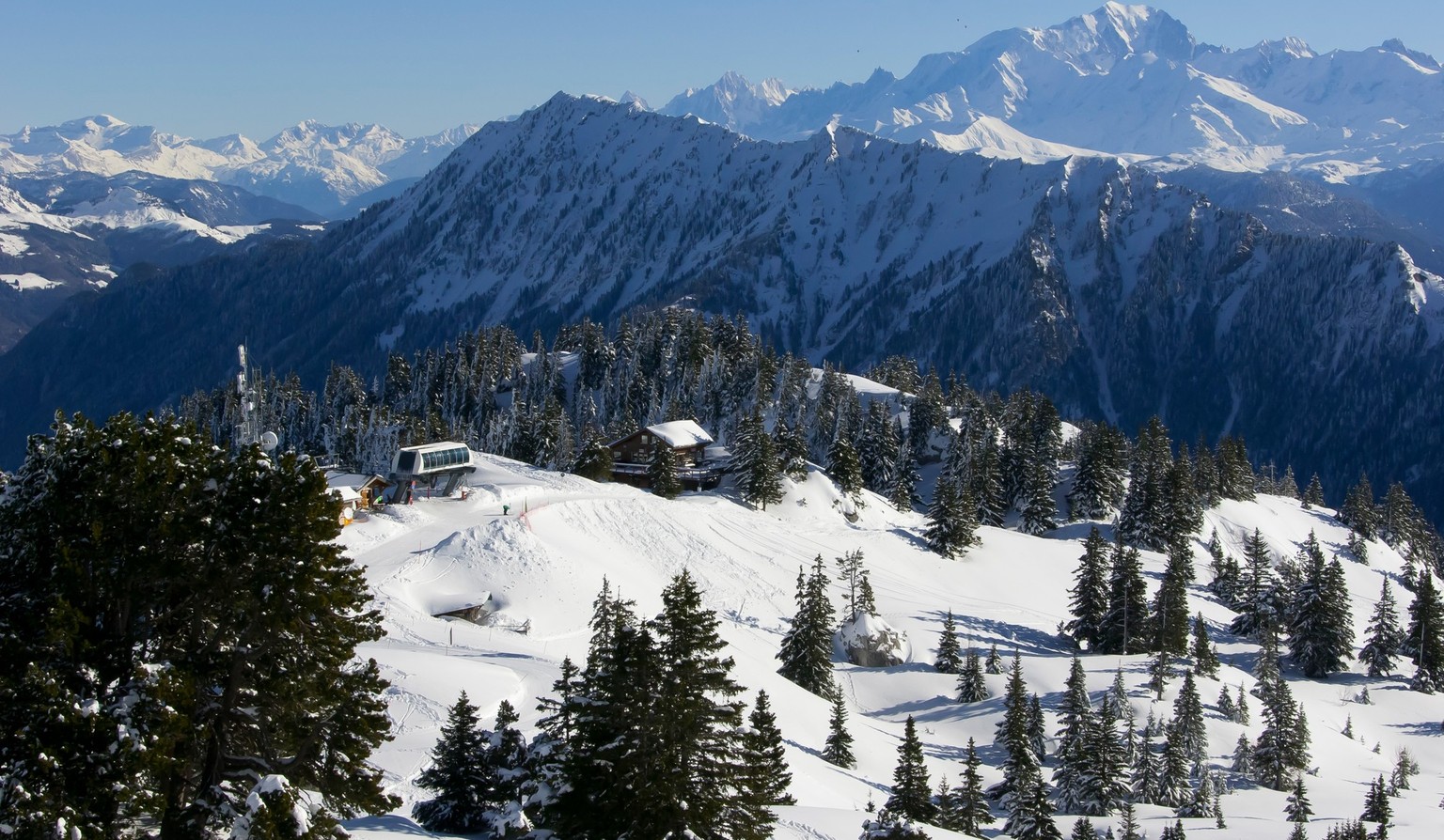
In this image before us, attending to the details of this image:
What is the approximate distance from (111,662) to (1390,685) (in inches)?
3364

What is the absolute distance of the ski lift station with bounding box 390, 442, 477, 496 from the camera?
81300mm

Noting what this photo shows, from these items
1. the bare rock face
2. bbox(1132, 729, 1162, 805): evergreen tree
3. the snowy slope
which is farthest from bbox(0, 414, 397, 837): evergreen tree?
the bare rock face

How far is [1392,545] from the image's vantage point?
143 meters

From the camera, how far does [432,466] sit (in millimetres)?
82562

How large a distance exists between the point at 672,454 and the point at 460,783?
74606mm

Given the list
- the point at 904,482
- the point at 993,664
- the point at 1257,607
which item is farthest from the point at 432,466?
the point at 1257,607

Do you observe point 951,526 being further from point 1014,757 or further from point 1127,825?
point 1127,825

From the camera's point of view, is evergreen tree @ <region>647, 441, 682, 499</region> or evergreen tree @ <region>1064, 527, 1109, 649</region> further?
evergreen tree @ <region>647, 441, 682, 499</region>

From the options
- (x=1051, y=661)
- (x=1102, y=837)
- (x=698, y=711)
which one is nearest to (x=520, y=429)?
(x=1051, y=661)

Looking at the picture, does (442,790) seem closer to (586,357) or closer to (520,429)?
(520,429)

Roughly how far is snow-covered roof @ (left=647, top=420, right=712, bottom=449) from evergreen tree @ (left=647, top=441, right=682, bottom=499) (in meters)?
4.75

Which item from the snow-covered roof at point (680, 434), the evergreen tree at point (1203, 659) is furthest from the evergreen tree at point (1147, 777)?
the snow-covered roof at point (680, 434)

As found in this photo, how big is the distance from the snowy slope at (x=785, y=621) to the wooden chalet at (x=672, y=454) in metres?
6.62

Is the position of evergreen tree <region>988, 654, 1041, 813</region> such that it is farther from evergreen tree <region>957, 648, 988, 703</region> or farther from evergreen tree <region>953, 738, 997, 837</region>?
evergreen tree <region>957, 648, 988, 703</region>
